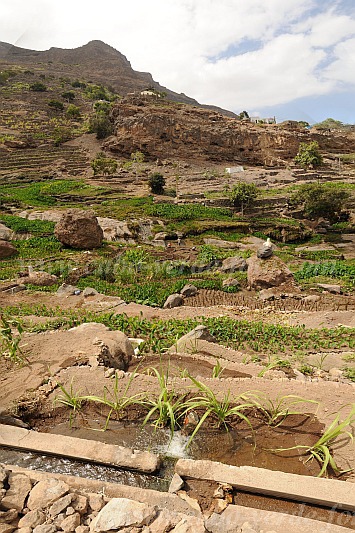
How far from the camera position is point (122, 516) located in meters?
2.31

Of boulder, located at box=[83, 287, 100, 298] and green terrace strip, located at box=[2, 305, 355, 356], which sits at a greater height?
green terrace strip, located at box=[2, 305, 355, 356]

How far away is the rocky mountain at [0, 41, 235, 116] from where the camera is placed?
361ft

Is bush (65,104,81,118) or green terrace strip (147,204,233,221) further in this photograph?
bush (65,104,81,118)

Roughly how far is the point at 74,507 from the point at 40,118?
6946 cm

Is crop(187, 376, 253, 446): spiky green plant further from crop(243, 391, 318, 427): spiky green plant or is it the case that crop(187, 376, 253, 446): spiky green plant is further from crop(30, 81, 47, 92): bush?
crop(30, 81, 47, 92): bush

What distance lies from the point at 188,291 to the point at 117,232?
Answer: 11.6 metres

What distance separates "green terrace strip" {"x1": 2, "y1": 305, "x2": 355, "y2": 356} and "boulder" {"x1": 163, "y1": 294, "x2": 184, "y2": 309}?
2.39m

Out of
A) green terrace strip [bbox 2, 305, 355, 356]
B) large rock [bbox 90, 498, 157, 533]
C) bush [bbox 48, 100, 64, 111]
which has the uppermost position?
bush [bbox 48, 100, 64, 111]

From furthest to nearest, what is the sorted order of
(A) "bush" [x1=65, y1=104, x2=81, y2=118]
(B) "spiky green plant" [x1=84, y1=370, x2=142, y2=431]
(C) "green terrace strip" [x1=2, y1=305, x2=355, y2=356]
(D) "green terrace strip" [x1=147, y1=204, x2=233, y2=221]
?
1. (A) "bush" [x1=65, y1=104, x2=81, y2=118]
2. (D) "green terrace strip" [x1=147, y1=204, x2=233, y2=221]
3. (C) "green terrace strip" [x1=2, y1=305, x2=355, y2=356]
4. (B) "spiky green plant" [x1=84, y1=370, x2=142, y2=431]

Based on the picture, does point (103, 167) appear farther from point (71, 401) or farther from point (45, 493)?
point (45, 493)

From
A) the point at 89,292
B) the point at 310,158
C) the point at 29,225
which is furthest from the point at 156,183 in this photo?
the point at 89,292

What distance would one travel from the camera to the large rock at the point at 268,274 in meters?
12.4

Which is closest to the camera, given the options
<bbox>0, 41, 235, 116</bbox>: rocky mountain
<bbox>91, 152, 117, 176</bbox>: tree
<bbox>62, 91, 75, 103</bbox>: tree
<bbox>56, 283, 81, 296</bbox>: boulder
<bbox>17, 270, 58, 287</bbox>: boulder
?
<bbox>56, 283, 81, 296</bbox>: boulder

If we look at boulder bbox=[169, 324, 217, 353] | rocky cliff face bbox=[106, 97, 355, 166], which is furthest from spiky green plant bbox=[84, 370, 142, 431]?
rocky cliff face bbox=[106, 97, 355, 166]
